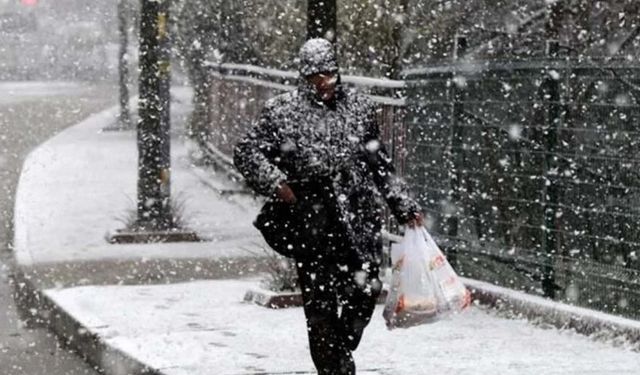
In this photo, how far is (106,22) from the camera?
1854 inches

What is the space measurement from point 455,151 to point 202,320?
2415 millimetres

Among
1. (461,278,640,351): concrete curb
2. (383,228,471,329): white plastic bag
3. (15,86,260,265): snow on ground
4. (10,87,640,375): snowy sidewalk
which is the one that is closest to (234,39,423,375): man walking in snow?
(383,228,471,329): white plastic bag

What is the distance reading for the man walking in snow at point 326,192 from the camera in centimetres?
745

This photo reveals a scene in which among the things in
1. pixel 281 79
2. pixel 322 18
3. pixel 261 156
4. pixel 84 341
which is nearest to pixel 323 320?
pixel 261 156

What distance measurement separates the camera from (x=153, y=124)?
47.8 ft

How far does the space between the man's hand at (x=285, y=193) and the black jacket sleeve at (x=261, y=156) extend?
0.9 inches

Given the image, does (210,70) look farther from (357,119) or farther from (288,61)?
(357,119)

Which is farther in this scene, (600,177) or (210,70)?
(210,70)

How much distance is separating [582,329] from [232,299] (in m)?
2.51

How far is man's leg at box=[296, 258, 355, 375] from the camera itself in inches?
298

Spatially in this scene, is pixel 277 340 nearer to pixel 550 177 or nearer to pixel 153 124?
pixel 550 177

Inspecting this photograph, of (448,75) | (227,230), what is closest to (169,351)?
(448,75)

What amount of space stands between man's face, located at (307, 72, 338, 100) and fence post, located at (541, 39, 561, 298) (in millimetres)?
3018

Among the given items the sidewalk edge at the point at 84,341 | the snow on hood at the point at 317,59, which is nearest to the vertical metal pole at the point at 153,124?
the sidewalk edge at the point at 84,341
